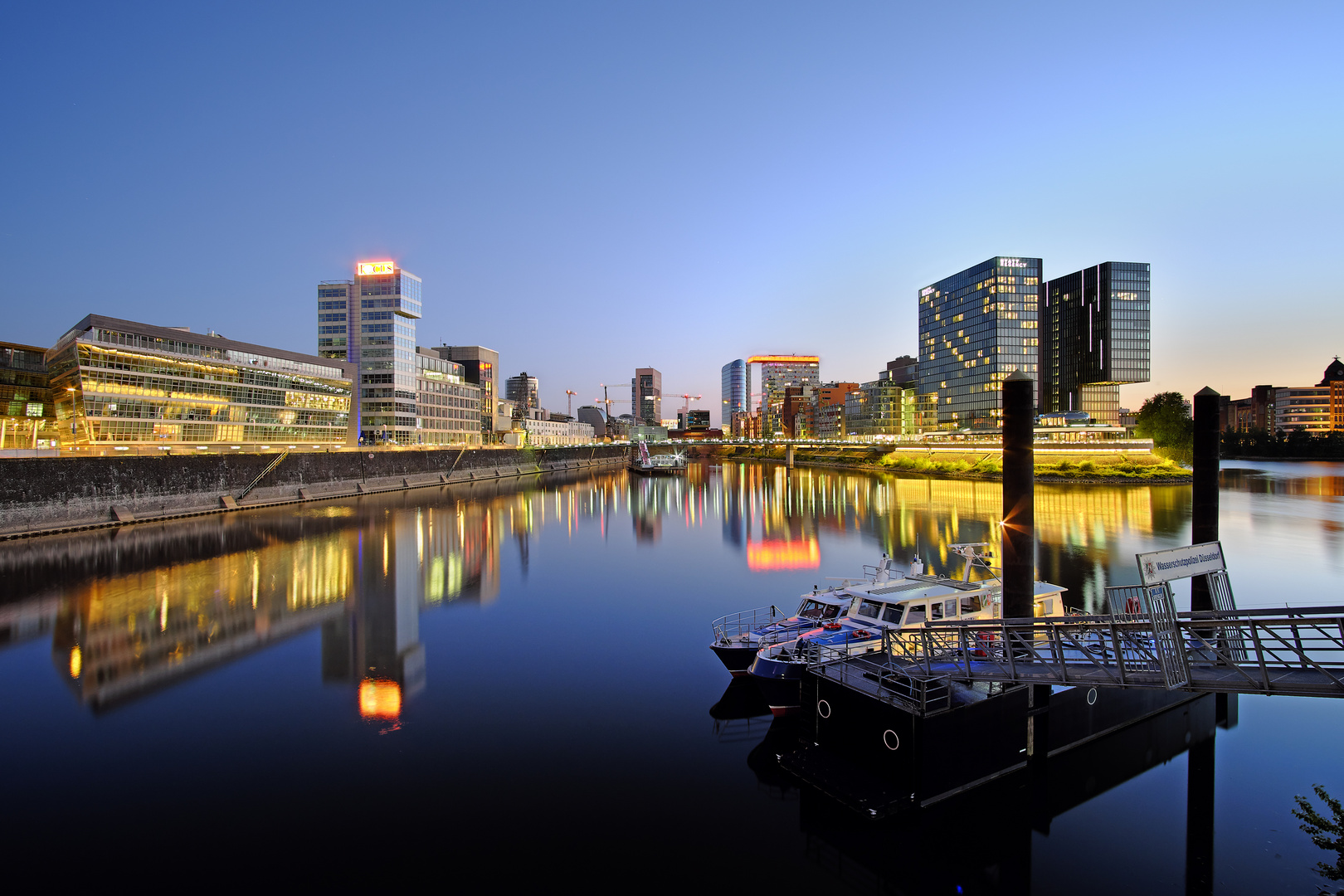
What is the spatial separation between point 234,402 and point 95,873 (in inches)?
3640

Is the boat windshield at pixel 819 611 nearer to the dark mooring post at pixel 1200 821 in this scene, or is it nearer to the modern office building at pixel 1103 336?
the dark mooring post at pixel 1200 821

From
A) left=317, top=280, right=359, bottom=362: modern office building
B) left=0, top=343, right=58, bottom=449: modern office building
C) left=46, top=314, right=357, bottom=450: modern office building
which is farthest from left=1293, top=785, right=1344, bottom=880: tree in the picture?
left=317, top=280, right=359, bottom=362: modern office building

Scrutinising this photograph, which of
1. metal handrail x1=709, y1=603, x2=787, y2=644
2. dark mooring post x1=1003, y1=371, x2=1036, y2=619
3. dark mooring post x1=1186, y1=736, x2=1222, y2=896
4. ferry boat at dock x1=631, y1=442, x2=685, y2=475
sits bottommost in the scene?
dark mooring post x1=1186, y1=736, x2=1222, y2=896

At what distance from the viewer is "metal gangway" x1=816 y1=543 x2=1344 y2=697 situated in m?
11.4

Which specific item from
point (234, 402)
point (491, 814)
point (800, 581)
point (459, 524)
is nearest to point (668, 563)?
point (800, 581)

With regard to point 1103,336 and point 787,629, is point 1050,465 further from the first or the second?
point 787,629

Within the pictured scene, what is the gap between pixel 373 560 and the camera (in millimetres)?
44000

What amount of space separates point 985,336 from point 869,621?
180 m

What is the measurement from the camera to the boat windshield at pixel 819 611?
70.4 ft

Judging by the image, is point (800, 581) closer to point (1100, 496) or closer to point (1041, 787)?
point (1041, 787)

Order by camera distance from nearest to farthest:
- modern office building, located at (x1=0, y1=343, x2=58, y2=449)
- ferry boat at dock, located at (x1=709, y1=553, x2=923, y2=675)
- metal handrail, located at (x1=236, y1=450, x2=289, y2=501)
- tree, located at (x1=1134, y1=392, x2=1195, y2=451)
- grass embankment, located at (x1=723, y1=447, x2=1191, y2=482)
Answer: ferry boat at dock, located at (x1=709, y1=553, x2=923, y2=675) < metal handrail, located at (x1=236, y1=450, x2=289, y2=501) < modern office building, located at (x1=0, y1=343, x2=58, y2=449) < grass embankment, located at (x1=723, y1=447, x2=1191, y2=482) < tree, located at (x1=1134, y1=392, x2=1195, y2=451)

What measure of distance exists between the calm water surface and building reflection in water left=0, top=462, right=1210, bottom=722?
26 cm

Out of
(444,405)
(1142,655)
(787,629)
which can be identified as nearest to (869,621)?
(787,629)

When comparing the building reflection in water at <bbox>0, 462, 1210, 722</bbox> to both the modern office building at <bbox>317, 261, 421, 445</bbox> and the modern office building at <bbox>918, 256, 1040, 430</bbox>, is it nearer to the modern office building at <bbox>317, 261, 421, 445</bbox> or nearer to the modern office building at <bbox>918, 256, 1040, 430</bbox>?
the modern office building at <bbox>317, 261, 421, 445</bbox>
